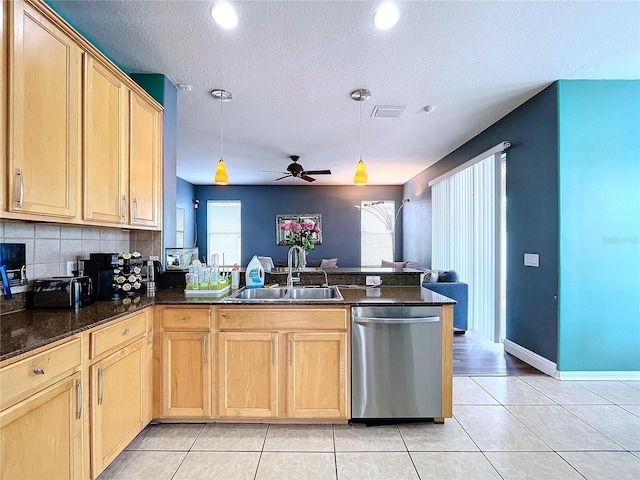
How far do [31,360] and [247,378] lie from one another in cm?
115

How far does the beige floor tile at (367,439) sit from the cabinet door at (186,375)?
2.83 feet

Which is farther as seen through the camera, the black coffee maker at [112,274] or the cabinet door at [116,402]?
the black coffee maker at [112,274]

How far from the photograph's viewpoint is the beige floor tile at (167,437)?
184cm

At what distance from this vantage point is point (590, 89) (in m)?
2.75

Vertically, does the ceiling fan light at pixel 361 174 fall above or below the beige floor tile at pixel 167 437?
above

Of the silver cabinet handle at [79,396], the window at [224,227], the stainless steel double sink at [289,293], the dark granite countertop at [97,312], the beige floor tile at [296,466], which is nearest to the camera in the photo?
the dark granite countertop at [97,312]

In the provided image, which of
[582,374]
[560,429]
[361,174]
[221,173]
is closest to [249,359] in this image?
[221,173]

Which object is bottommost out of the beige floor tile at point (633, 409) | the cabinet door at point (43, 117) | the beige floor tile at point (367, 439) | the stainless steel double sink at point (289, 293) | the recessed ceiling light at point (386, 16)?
the beige floor tile at point (367, 439)

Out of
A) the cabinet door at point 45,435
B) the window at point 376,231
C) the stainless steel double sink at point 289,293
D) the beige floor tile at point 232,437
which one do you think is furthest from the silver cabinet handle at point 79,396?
the window at point 376,231

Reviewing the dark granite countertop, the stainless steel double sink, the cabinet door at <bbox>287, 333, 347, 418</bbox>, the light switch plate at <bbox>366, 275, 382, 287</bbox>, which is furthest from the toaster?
the light switch plate at <bbox>366, 275, 382, 287</bbox>

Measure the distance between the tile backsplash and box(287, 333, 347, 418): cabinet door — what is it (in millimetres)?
1507

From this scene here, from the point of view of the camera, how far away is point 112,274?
80.7 inches

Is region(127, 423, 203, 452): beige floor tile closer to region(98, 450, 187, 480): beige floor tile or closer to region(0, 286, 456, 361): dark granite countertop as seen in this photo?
region(98, 450, 187, 480): beige floor tile

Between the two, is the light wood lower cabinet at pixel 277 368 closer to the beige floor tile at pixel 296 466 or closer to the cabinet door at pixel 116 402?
the beige floor tile at pixel 296 466
